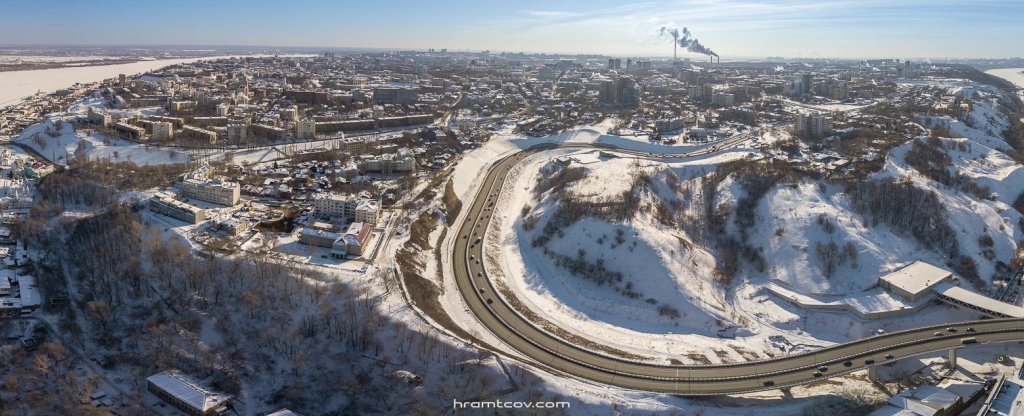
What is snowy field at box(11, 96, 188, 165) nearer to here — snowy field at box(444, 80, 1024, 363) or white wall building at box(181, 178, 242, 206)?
white wall building at box(181, 178, 242, 206)

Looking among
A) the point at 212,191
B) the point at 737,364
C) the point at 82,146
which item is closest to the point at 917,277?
the point at 737,364

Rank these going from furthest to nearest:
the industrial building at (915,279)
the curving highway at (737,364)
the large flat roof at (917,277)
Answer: the large flat roof at (917,277) → the industrial building at (915,279) → the curving highway at (737,364)

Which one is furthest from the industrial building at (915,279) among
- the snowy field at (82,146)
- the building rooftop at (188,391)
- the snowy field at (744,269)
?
the snowy field at (82,146)

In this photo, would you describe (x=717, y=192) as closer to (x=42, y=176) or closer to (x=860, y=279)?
(x=860, y=279)

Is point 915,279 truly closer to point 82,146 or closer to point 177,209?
point 177,209

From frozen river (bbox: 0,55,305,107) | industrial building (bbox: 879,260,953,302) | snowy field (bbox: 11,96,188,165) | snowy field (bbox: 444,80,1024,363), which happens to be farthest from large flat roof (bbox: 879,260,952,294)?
frozen river (bbox: 0,55,305,107)

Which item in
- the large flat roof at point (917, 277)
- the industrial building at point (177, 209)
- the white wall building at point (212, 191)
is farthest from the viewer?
the white wall building at point (212, 191)

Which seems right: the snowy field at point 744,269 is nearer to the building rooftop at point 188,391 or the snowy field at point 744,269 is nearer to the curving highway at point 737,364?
the curving highway at point 737,364

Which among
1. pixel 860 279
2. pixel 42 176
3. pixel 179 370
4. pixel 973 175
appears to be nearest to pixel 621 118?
pixel 973 175
